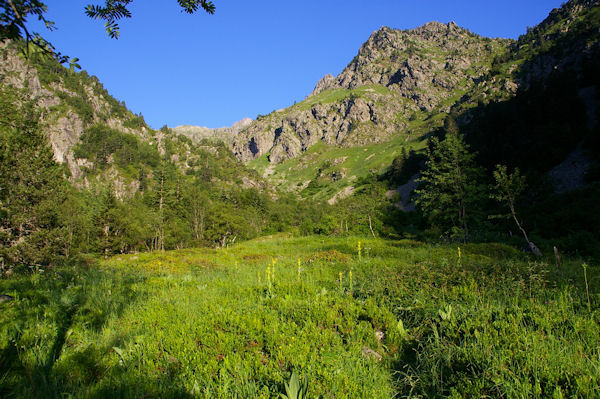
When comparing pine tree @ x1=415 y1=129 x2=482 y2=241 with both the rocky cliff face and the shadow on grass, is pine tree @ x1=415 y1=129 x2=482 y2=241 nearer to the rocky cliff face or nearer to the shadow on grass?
the shadow on grass

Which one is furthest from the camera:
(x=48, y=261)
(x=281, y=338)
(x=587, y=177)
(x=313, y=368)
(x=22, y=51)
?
(x=587, y=177)

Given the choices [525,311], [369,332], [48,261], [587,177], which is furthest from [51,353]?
[587,177]

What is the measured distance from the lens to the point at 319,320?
4738mm

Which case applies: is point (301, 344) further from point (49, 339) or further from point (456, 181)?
point (456, 181)

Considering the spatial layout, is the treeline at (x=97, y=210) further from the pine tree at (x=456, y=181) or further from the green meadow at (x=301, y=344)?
the pine tree at (x=456, y=181)

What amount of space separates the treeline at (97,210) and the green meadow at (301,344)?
12.4 ft

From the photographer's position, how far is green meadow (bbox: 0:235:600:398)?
9.46 ft

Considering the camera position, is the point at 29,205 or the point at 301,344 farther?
the point at 29,205

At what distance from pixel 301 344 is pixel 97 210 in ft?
293

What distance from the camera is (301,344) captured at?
383 centimetres

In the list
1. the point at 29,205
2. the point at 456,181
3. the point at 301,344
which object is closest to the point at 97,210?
the point at 29,205

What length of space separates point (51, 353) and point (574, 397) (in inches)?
234

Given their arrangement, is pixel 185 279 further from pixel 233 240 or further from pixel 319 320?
pixel 233 240

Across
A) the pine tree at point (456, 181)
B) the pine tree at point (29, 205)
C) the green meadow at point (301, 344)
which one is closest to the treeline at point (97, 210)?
the pine tree at point (29, 205)
